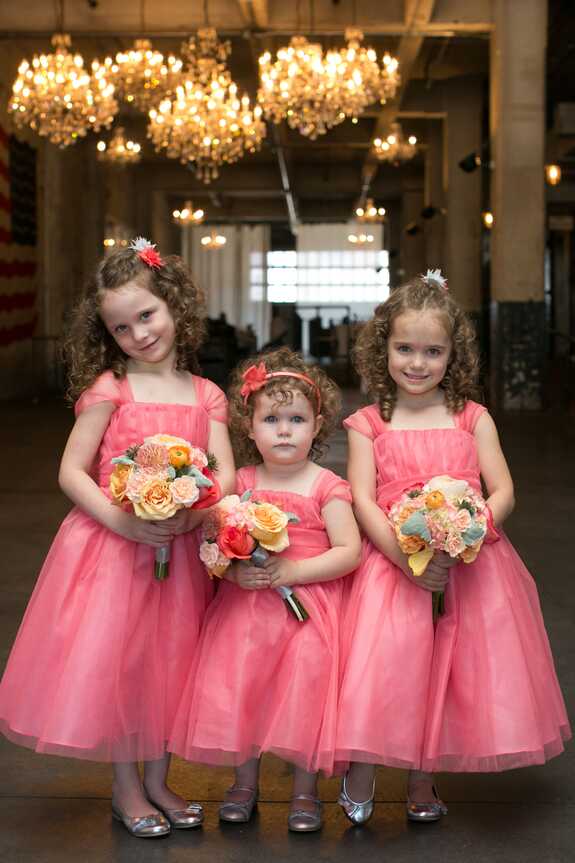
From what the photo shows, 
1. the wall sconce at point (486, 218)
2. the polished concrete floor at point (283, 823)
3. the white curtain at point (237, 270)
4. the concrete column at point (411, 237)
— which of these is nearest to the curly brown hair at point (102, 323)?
the polished concrete floor at point (283, 823)

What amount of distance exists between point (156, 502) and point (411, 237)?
2207 cm

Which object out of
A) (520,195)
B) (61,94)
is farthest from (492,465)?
(520,195)

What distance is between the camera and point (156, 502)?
216cm

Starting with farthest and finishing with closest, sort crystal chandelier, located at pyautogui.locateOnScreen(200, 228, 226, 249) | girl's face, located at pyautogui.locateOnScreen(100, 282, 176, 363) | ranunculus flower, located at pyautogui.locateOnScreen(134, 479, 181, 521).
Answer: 1. crystal chandelier, located at pyautogui.locateOnScreen(200, 228, 226, 249)
2. girl's face, located at pyautogui.locateOnScreen(100, 282, 176, 363)
3. ranunculus flower, located at pyautogui.locateOnScreen(134, 479, 181, 521)

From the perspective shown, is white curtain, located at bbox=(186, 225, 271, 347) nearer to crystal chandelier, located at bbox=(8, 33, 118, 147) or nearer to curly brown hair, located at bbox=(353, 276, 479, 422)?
crystal chandelier, located at bbox=(8, 33, 118, 147)

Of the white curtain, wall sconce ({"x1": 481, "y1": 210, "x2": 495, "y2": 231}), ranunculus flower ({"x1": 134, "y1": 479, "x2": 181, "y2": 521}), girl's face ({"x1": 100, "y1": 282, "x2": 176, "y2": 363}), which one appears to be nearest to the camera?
ranunculus flower ({"x1": 134, "y1": 479, "x2": 181, "y2": 521})

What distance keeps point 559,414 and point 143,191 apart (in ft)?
48.1

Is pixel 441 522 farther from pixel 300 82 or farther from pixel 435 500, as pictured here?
pixel 300 82

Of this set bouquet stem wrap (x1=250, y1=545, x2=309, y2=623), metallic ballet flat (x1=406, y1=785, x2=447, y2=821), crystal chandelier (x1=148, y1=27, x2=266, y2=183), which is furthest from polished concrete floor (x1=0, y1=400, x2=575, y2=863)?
crystal chandelier (x1=148, y1=27, x2=266, y2=183)

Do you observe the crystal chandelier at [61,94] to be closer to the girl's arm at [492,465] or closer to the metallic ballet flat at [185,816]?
the girl's arm at [492,465]

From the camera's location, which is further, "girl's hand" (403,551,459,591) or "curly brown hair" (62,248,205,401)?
"curly brown hair" (62,248,205,401)

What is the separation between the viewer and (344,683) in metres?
2.29

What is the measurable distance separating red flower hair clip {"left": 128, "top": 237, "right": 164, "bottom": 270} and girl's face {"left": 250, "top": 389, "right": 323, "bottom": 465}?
1.14ft

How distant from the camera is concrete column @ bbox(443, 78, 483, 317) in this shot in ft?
55.6
